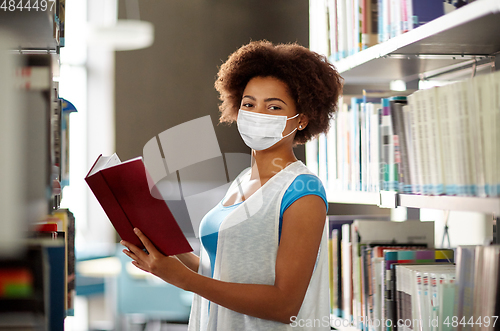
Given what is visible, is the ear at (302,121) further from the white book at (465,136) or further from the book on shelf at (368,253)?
the white book at (465,136)

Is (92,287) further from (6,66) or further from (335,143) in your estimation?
(6,66)

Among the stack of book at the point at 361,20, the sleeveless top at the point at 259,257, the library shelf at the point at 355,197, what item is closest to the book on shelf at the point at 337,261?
the library shelf at the point at 355,197

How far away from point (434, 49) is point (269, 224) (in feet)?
2.16

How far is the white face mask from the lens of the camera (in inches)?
48.9

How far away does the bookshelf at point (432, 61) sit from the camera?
2.83ft

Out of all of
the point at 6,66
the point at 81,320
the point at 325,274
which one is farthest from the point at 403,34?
the point at 81,320

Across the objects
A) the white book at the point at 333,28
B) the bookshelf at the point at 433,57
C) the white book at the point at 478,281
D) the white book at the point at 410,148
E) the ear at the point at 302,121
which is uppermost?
the white book at the point at 333,28

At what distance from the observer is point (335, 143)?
1.64 meters

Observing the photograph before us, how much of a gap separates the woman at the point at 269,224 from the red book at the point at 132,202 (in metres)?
0.04

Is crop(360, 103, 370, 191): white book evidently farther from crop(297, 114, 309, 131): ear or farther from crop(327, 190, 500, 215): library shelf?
crop(297, 114, 309, 131): ear

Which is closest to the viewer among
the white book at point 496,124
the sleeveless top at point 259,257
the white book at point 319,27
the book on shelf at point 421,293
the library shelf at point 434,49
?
the white book at point 496,124

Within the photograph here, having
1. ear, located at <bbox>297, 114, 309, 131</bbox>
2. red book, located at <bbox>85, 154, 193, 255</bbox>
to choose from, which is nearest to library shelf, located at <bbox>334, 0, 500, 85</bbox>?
ear, located at <bbox>297, 114, 309, 131</bbox>

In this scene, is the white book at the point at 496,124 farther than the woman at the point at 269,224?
No

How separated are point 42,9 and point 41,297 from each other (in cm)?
49
